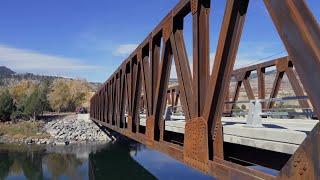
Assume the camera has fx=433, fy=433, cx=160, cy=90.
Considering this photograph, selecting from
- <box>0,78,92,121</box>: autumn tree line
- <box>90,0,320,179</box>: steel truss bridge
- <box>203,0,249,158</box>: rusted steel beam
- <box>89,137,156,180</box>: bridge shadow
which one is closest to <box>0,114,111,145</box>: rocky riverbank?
<box>0,78,92,121</box>: autumn tree line

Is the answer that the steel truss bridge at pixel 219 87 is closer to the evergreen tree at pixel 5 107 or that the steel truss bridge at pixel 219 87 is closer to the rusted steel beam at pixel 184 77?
the rusted steel beam at pixel 184 77

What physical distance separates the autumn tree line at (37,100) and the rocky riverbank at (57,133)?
8148 mm

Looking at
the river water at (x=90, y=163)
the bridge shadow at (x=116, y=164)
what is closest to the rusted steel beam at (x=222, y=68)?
the river water at (x=90, y=163)

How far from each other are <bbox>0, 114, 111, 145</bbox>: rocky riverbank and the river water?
19.6 ft

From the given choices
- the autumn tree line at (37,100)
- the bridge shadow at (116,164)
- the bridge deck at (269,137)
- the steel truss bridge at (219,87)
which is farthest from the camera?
the autumn tree line at (37,100)

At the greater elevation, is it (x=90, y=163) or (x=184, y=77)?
(x=184, y=77)

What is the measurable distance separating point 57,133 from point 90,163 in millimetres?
31223

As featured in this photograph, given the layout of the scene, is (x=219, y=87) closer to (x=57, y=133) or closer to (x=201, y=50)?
(x=201, y=50)

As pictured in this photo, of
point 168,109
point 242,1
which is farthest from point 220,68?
point 168,109

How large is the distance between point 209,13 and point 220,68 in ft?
6.02

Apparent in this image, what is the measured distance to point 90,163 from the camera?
Result: 5456 cm

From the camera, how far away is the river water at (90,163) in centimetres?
4372

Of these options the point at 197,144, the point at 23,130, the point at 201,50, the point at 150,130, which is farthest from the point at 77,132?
the point at 201,50

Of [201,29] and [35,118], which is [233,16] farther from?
[35,118]
